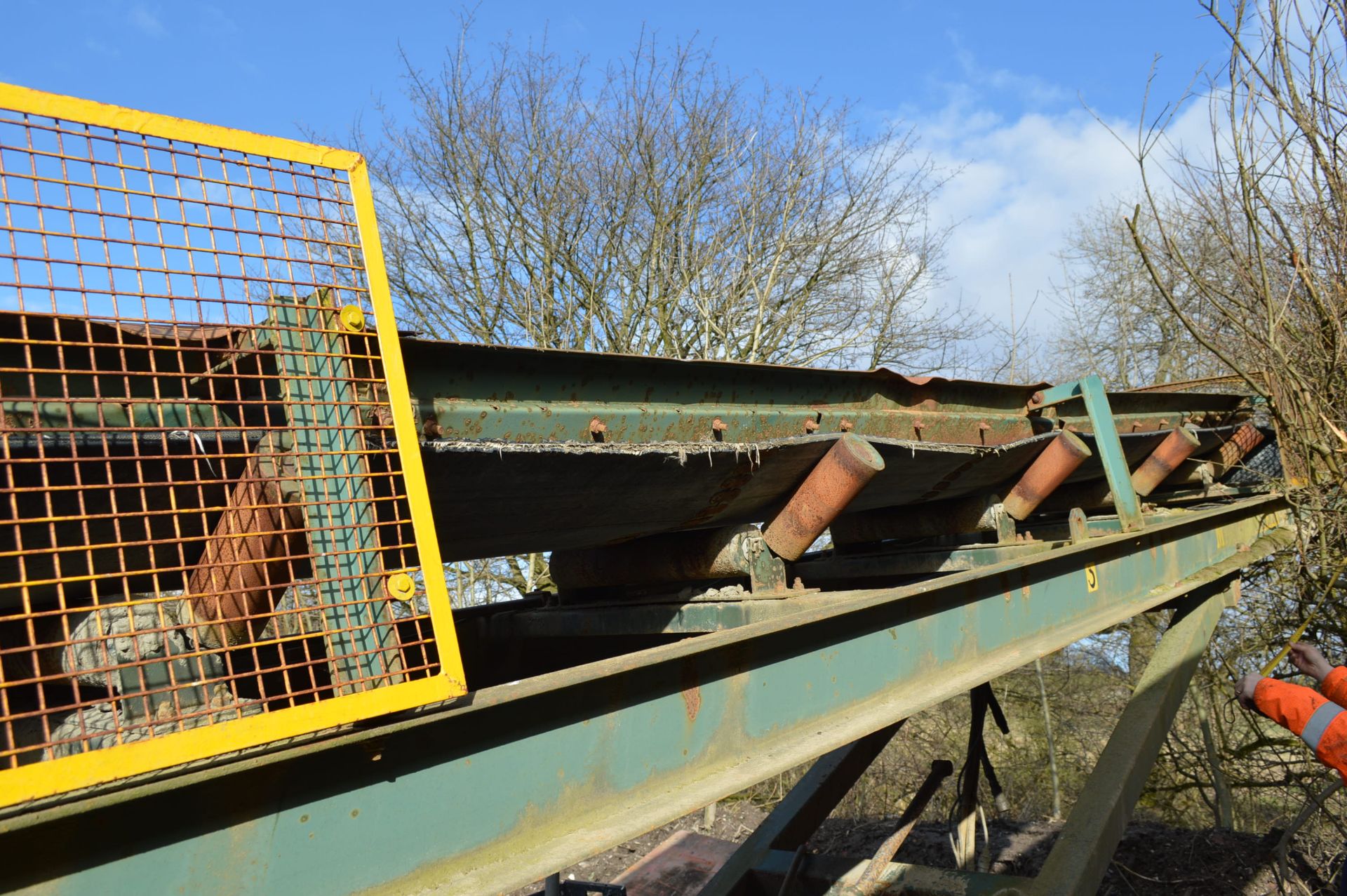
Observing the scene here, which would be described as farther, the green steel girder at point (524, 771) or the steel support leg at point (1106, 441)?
the steel support leg at point (1106, 441)

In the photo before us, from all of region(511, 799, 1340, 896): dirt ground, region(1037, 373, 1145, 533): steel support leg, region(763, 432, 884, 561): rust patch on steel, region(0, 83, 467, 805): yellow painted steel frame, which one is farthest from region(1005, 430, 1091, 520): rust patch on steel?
region(0, 83, 467, 805): yellow painted steel frame

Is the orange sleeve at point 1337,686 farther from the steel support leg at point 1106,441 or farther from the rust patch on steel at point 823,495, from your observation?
the rust patch on steel at point 823,495

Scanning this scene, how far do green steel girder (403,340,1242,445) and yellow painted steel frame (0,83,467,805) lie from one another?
0.37 m

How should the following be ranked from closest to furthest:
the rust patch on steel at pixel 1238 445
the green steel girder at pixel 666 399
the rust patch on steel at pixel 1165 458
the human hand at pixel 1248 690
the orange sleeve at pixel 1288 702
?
the green steel girder at pixel 666 399 → the orange sleeve at pixel 1288 702 → the human hand at pixel 1248 690 → the rust patch on steel at pixel 1165 458 → the rust patch on steel at pixel 1238 445

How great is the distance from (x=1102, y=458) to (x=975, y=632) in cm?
170

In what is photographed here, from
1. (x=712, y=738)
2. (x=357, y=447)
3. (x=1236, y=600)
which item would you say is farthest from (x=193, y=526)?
(x=1236, y=600)

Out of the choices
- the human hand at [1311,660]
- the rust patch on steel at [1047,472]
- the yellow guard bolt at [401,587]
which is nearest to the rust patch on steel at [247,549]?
the yellow guard bolt at [401,587]

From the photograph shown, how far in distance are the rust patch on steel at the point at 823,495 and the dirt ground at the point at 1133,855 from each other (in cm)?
239

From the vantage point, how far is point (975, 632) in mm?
3264

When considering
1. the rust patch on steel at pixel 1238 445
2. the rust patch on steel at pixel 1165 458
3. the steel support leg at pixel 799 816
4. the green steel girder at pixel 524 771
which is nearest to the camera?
the green steel girder at pixel 524 771

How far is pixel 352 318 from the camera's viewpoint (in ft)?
5.86

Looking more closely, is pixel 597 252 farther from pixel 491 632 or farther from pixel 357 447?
pixel 357 447

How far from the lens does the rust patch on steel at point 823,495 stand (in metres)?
2.91

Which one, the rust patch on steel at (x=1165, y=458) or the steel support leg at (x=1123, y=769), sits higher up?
the rust patch on steel at (x=1165, y=458)
